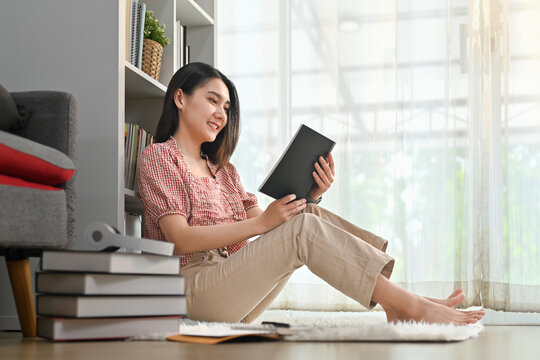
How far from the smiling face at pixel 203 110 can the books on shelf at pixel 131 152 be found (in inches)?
6.1

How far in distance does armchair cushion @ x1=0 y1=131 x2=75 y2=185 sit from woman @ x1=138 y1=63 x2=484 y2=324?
15.2 inches

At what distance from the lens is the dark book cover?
71.7 inches

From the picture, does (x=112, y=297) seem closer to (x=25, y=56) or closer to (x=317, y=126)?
(x=25, y=56)

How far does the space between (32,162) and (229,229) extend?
594mm

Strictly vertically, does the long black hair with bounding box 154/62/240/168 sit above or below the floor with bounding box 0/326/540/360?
above

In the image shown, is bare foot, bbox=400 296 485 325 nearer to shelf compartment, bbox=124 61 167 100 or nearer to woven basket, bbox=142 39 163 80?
shelf compartment, bbox=124 61 167 100

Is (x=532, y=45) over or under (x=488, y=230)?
over

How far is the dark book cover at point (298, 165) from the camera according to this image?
1820 mm

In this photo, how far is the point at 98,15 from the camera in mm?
1979

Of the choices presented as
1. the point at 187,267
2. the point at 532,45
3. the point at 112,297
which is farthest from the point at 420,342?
the point at 532,45

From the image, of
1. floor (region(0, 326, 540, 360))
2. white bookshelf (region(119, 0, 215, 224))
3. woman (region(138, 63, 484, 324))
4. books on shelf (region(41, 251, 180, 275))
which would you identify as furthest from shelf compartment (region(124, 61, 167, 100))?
floor (region(0, 326, 540, 360))

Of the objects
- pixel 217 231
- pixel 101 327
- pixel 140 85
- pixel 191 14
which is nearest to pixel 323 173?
pixel 217 231

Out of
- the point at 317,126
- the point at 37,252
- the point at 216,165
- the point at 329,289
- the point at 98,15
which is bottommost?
the point at 329,289

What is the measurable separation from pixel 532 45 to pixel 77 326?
7.05ft
